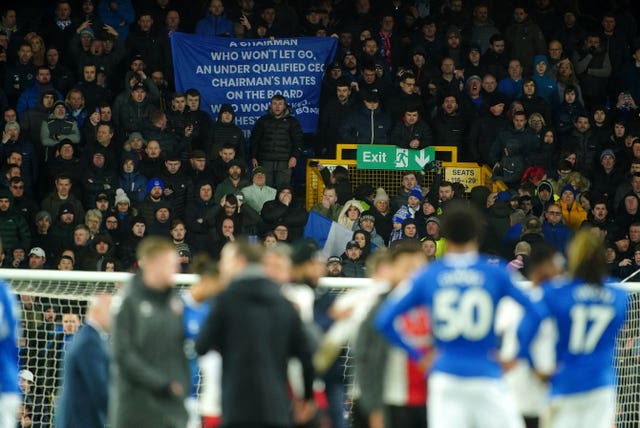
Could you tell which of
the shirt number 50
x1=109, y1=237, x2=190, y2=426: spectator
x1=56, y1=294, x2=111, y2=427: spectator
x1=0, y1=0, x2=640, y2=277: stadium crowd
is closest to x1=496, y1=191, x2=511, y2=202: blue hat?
x1=0, y1=0, x2=640, y2=277: stadium crowd

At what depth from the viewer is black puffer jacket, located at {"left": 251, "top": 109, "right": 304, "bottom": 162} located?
18281mm

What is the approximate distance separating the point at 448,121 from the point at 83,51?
14.2 ft

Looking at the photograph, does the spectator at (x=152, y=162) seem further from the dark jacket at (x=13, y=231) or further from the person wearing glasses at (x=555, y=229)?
the person wearing glasses at (x=555, y=229)

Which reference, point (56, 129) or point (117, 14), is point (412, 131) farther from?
point (117, 14)

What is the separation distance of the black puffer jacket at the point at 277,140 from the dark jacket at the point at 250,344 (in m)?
10.4

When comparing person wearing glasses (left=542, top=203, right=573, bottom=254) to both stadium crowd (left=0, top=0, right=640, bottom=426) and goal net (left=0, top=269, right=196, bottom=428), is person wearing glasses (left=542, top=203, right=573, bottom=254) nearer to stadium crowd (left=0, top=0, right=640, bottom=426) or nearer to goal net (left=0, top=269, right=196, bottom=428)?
stadium crowd (left=0, top=0, right=640, bottom=426)

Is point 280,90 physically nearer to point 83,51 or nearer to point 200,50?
point 200,50

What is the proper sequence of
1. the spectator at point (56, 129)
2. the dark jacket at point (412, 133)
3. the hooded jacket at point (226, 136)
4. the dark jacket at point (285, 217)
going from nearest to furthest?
the dark jacket at point (285, 217)
the spectator at point (56, 129)
the hooded jacket at point (226, 136)
the dark jacket at point (412, 133)

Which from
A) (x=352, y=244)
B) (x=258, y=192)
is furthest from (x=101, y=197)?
(x=352, y=244)

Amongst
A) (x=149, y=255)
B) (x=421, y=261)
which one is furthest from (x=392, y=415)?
(x=149, y=255)

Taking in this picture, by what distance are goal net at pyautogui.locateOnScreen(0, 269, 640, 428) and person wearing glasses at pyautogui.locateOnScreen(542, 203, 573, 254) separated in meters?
3.95

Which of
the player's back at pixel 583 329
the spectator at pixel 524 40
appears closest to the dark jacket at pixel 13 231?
the spectator at pixel 524 40

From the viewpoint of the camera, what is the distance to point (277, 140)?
18281 millimetres

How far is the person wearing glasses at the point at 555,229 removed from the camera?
56.0ft
